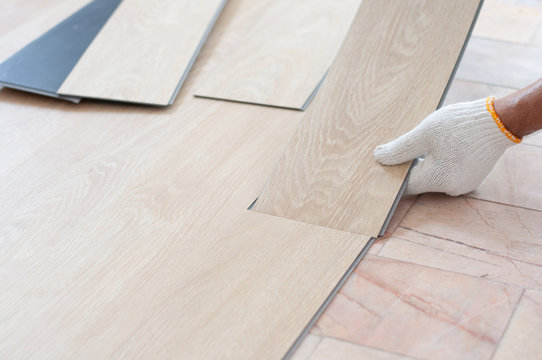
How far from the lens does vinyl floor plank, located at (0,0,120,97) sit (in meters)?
1.82

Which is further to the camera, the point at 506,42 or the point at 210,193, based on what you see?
the point at 506,42

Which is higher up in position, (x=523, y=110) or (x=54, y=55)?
(x=54, y=55)

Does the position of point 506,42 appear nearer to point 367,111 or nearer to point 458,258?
point 367,111

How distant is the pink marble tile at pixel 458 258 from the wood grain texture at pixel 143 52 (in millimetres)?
880

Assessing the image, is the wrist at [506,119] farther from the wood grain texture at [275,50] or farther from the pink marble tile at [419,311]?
the wood grain texture at [275,50]

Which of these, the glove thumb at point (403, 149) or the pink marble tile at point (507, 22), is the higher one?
the glove thumb at point (403, 149)

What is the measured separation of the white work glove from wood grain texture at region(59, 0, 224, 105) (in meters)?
0.80

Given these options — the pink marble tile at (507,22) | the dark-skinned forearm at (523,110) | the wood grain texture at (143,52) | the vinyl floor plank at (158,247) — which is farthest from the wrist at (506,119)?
the pink marble tile at (507,22)

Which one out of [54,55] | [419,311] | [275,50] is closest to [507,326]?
[419,311]

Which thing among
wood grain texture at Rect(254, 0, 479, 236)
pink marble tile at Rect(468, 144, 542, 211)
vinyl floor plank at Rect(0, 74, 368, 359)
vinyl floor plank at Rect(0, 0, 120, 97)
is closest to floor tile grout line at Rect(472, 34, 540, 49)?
wood grain texture at Rect(254, 0, 479, 236)

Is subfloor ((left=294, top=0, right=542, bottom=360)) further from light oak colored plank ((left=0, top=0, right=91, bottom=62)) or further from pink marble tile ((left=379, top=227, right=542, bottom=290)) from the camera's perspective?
light oak colored plank ((left=0, top=0, right=91, bottom=62))

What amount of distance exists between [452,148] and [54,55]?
1370mm

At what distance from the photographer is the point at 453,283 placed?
115cm

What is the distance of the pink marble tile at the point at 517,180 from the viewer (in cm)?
140
